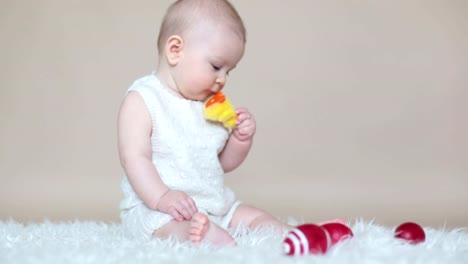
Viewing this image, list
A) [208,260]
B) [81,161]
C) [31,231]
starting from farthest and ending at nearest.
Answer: [81,161]
[31,231]
[208,260]

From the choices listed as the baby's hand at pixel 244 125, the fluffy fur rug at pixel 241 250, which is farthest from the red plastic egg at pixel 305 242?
the baby's hand at pixel 244 125

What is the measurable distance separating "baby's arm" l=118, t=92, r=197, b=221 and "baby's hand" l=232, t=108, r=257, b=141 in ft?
0.93

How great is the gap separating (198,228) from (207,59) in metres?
0.50

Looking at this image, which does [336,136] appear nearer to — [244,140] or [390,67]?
[390,67]

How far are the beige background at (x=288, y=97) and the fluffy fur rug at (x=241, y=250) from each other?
4.14ft

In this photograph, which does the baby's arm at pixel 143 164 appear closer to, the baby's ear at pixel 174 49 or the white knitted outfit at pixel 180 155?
the white knitted outfit at pixel 180 155

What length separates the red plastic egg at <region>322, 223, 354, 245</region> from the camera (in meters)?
1.73

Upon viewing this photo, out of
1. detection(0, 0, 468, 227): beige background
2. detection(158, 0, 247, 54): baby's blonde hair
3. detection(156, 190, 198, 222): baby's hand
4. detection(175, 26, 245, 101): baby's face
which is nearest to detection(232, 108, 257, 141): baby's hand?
detection(175, 26, 245, 101): baby's face

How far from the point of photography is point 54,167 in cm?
336

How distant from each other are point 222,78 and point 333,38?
5.05 feet

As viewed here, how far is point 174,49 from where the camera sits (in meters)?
2.10

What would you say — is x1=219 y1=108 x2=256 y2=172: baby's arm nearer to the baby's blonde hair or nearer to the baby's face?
the baby's face

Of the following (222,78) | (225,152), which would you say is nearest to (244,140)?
(225,152)

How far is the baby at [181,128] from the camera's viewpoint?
200 cm
